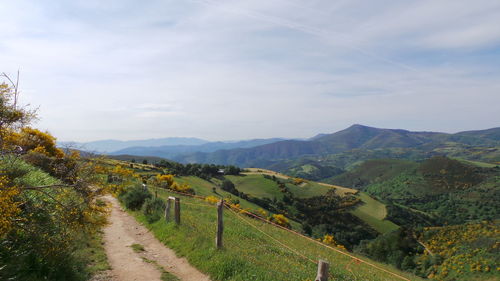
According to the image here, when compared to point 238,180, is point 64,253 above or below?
above

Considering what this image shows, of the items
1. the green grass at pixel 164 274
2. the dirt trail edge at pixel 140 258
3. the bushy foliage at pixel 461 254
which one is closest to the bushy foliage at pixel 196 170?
the dirt trail edge at pixel 140 258

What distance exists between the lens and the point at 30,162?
16.3 m

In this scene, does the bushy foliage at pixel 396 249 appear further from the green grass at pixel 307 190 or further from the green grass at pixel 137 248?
the green grass at pixel 307 190

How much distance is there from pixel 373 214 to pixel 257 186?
56.1 m

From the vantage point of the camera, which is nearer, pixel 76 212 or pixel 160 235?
pixel 76 212

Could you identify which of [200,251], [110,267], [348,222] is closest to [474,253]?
[200,251]

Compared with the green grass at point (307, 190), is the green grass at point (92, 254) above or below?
above

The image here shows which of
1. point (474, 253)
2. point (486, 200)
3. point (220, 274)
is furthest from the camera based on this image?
point (486, 200)

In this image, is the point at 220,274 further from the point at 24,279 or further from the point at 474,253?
the point at 474,253

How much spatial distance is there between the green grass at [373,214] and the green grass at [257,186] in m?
37.2

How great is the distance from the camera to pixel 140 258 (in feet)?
40.2

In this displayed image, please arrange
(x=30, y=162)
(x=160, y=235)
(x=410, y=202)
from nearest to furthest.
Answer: (x=160, y=235)
(x=30, y=162)
(x=410, y=202)

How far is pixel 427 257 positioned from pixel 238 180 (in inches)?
3786

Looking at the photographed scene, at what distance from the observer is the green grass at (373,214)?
376ft
